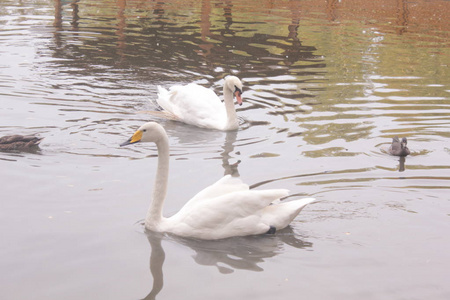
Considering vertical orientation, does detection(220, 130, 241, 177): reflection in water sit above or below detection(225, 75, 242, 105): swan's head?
below

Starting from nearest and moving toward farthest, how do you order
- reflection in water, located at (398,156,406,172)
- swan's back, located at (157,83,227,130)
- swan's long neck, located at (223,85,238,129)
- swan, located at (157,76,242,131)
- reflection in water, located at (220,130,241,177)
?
reflection in water, located at (220,130,241,177), reflection in water, located at (398,156,406,172), swan's long neck, located at (223,85,238,129), swan, located at (157,76,242,131), swan's back, located at (157,83,227,130)

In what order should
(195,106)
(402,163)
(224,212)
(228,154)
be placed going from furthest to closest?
1. (195,106)
2. (228,154)
3. (402,163)
4. (224,212)

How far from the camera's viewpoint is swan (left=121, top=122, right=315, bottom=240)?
689cm

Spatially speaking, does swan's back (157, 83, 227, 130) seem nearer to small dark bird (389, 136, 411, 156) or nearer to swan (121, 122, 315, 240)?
small dark bird (389, 136, 411, 156)

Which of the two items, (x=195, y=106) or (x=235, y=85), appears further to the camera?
(x=195, y=106)

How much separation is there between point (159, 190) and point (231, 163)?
239 centimetres

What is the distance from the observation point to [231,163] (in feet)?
31.0

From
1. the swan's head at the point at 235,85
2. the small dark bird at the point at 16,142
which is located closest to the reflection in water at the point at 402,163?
the swan's head at the point at 235,85

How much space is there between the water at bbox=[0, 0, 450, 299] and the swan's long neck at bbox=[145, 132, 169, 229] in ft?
0.58

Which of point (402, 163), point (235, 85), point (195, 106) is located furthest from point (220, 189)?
point (195, 106)

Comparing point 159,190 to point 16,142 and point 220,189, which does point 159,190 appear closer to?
point 220,189

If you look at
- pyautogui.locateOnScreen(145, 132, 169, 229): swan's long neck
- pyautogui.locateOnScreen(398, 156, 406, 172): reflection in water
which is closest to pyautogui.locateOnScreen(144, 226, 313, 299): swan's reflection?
pyautogui.locateOnScreen(145, 132, 169, 229): swan's long neck

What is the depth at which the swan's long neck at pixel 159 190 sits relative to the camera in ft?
23.2

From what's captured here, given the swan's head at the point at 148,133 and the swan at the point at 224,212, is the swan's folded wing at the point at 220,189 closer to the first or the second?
the swan at the point at 224,212
